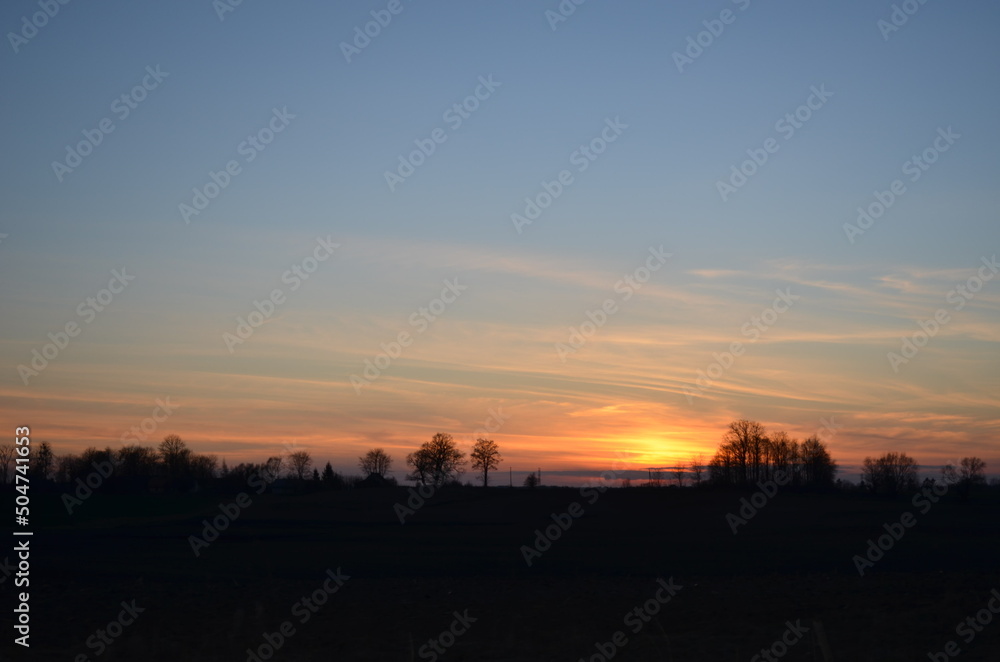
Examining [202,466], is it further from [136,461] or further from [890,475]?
[890,475]

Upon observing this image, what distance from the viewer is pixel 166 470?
15625 cm

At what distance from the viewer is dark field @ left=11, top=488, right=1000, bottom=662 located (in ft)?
54.6

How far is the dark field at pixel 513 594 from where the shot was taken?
16.7 meters

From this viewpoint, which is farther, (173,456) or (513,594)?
(173,456)

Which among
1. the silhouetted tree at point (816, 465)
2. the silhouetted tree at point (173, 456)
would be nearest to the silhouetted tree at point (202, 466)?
the silhouetted tree at point (173, 456)

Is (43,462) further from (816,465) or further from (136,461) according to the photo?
(816,465)

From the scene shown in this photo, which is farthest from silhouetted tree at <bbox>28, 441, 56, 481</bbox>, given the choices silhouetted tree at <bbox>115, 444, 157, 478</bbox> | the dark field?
the dark field

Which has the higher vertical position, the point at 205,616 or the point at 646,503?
the point at 646,503

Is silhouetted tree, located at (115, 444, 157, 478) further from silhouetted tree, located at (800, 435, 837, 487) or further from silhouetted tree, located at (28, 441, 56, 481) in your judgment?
silhouetted tree, located at (800, 435, 837, 487)

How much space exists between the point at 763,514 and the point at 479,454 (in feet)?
305

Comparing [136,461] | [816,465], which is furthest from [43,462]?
[816,465]

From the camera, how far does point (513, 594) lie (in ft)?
74.6

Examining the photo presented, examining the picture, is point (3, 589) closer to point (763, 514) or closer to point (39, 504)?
point (763, 514)

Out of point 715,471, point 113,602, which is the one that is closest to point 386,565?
point 113,602
